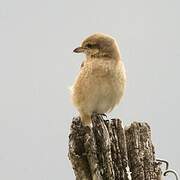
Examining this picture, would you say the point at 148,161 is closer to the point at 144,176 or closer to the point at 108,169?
the point at 144,176

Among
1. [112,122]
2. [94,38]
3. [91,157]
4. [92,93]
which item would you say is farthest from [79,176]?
[94,38]

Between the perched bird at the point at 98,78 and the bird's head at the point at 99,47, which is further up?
the bird's head at the point at 99,47

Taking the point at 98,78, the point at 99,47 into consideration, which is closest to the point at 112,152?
the point at 98,78

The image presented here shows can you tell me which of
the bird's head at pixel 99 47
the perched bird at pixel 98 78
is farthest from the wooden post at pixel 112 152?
the bird's head at pixel 99 47

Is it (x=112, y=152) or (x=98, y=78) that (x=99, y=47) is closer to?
(x=98, y=78)

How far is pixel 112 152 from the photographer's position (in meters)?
2.32

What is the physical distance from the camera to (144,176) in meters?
2.40

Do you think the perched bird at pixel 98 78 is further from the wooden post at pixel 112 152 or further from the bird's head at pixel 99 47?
the wooden post at pixel 112 152

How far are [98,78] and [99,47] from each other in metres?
0.40

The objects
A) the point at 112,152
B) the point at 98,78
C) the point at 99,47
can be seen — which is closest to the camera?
the point at 112,152

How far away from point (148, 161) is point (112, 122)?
0.29 metres

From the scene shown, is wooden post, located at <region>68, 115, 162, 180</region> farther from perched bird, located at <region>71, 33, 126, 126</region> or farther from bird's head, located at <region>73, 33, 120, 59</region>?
bird's head, located at <region>73, 33, 120, 59</region>

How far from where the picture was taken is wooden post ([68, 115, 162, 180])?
2.28m

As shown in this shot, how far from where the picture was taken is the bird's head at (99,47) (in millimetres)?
4039
